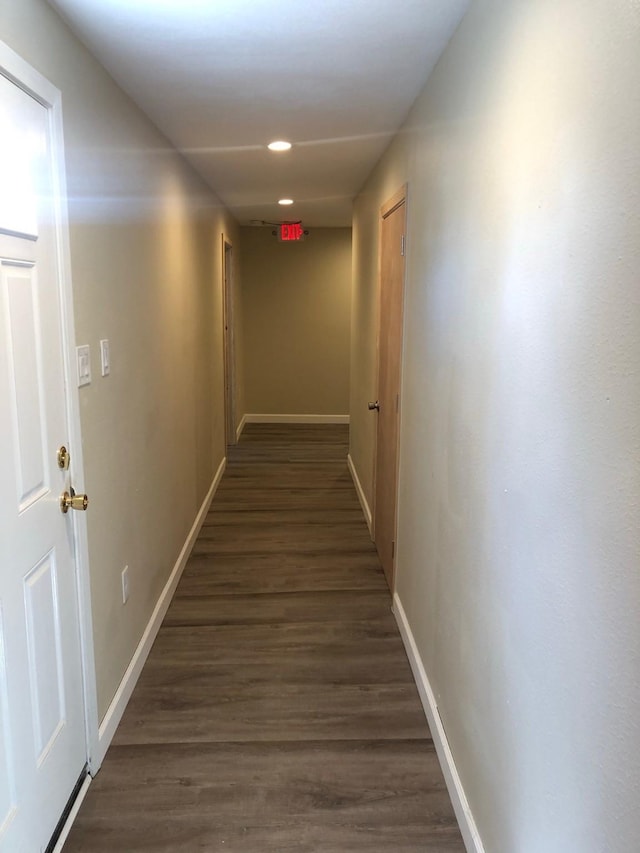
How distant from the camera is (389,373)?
3.17m

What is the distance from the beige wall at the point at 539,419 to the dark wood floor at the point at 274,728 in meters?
0.27

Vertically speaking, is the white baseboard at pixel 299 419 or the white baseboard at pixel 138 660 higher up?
the white baseboard at pixel 299 419

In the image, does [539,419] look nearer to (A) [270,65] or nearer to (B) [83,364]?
(B) [83,364]

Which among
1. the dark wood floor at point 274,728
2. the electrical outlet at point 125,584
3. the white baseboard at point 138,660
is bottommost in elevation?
the dark wood floor at point 274,728

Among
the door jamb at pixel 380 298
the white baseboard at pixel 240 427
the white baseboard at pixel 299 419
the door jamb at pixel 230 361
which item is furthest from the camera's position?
the white baseboard at pixel 299 419

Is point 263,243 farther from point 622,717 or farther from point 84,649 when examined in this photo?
point 622,717

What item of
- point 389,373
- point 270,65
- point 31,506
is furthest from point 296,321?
point 31,506

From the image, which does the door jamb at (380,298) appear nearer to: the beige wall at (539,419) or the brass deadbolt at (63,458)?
the beige wall at (539,419)

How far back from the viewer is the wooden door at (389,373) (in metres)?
2.89

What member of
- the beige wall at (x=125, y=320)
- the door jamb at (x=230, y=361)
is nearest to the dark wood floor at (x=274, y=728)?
the beige wall at (x=125, y=320)

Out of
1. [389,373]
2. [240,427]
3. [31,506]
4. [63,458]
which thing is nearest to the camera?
[31,506]

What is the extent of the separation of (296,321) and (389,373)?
13.9ft

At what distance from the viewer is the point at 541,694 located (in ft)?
3.77

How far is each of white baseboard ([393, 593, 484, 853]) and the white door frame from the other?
111 centimetres
